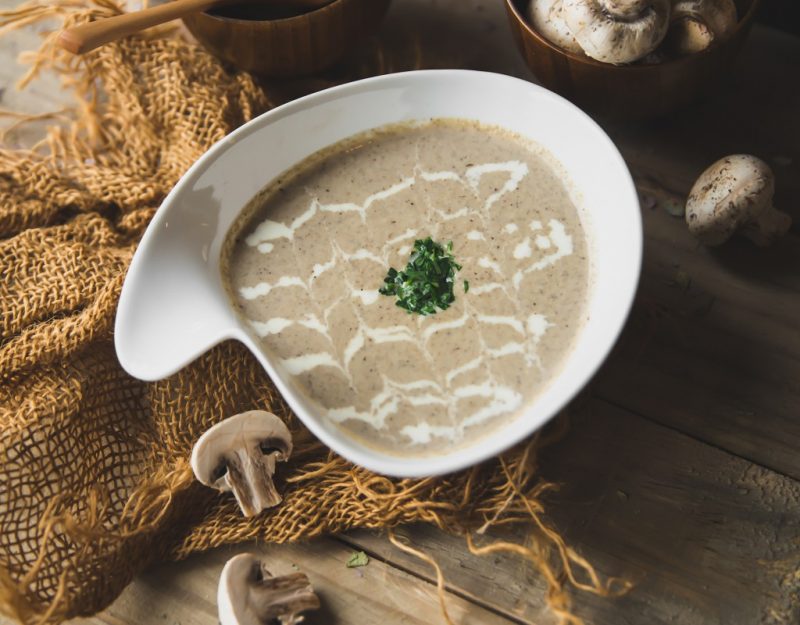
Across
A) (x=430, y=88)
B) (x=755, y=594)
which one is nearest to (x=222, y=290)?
(x=430, y=88)

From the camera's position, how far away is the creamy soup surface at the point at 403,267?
56.4 inches

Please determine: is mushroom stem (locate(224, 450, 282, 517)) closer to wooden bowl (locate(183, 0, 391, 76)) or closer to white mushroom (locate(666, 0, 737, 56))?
wooden bowl (locate(183, 0, 391, 76))

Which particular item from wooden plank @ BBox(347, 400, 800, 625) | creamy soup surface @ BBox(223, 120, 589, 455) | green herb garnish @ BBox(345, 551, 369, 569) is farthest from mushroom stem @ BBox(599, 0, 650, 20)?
green herb garnish @ BBox(345, 551, 369, 569)

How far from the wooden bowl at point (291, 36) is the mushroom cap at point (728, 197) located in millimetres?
633

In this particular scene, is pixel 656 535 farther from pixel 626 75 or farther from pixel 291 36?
pixel 291 36

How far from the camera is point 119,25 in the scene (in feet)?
5.26

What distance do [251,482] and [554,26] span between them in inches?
33.8

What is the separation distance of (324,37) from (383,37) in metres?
0.26

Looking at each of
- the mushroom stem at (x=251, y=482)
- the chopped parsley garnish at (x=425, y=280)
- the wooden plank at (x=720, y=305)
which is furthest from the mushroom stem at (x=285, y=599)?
the wooden plank at (x=720, y=305)

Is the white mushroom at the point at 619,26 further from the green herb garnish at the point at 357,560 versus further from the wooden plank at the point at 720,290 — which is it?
the green herb garnish at the point at 357,560

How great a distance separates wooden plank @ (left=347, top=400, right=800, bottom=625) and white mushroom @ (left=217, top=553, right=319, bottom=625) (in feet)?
0.41

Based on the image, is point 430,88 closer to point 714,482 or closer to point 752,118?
point 752,118

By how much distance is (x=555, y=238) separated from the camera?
4.99ft

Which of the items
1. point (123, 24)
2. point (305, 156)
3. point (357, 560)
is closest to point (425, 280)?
point (305, 156)
